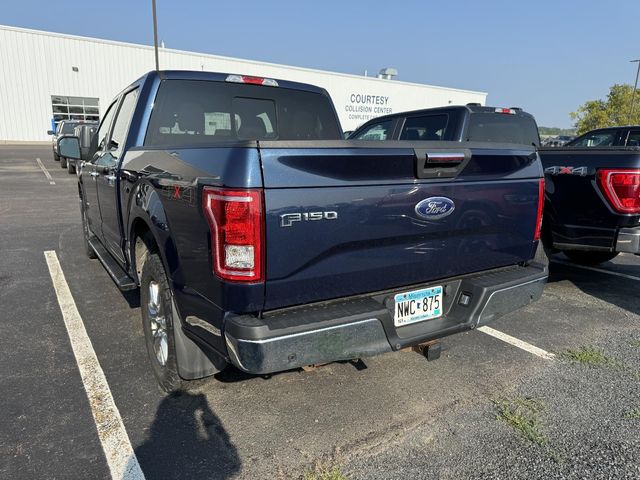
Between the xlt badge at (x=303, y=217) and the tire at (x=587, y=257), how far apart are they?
4669 millimetres

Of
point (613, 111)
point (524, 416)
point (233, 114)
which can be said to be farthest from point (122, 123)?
point (613, 111)

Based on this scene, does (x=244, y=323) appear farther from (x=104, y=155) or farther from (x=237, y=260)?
(x=104, y=155)

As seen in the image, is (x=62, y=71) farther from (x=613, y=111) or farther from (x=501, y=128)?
(x=613, y=111)

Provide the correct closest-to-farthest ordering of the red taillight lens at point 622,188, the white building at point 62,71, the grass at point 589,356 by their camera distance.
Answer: the grass at point 589,356 < the red taillight lens at point 622,188 < the white building at point 62,71

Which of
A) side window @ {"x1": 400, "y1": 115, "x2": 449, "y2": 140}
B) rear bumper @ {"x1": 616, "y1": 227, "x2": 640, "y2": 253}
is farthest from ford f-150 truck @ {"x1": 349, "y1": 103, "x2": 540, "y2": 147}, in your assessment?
rear bumper @ {"x1": 616, "y1": 227, "x2": 640, "y2": 253}

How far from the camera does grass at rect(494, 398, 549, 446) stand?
8.21 ft

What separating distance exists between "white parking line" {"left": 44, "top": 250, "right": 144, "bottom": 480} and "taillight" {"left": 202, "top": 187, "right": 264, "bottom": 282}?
109cm

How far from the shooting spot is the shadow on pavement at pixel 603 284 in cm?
473

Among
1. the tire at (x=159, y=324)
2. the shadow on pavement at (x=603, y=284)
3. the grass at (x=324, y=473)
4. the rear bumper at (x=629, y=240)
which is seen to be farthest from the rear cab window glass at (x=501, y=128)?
the grass at (x=324, y=473)

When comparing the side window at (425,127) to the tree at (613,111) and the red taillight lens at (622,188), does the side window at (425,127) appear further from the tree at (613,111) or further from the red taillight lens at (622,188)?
the tree at (613,111)

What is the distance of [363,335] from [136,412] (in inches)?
57.3

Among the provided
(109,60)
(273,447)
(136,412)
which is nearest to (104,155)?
(136,412)

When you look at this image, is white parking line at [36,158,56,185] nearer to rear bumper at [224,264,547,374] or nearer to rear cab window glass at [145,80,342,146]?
rear cab window glass at [145,80,342,146]

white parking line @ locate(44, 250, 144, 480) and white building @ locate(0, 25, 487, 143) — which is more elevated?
white building @ locate(0, 25, 487, 143)
